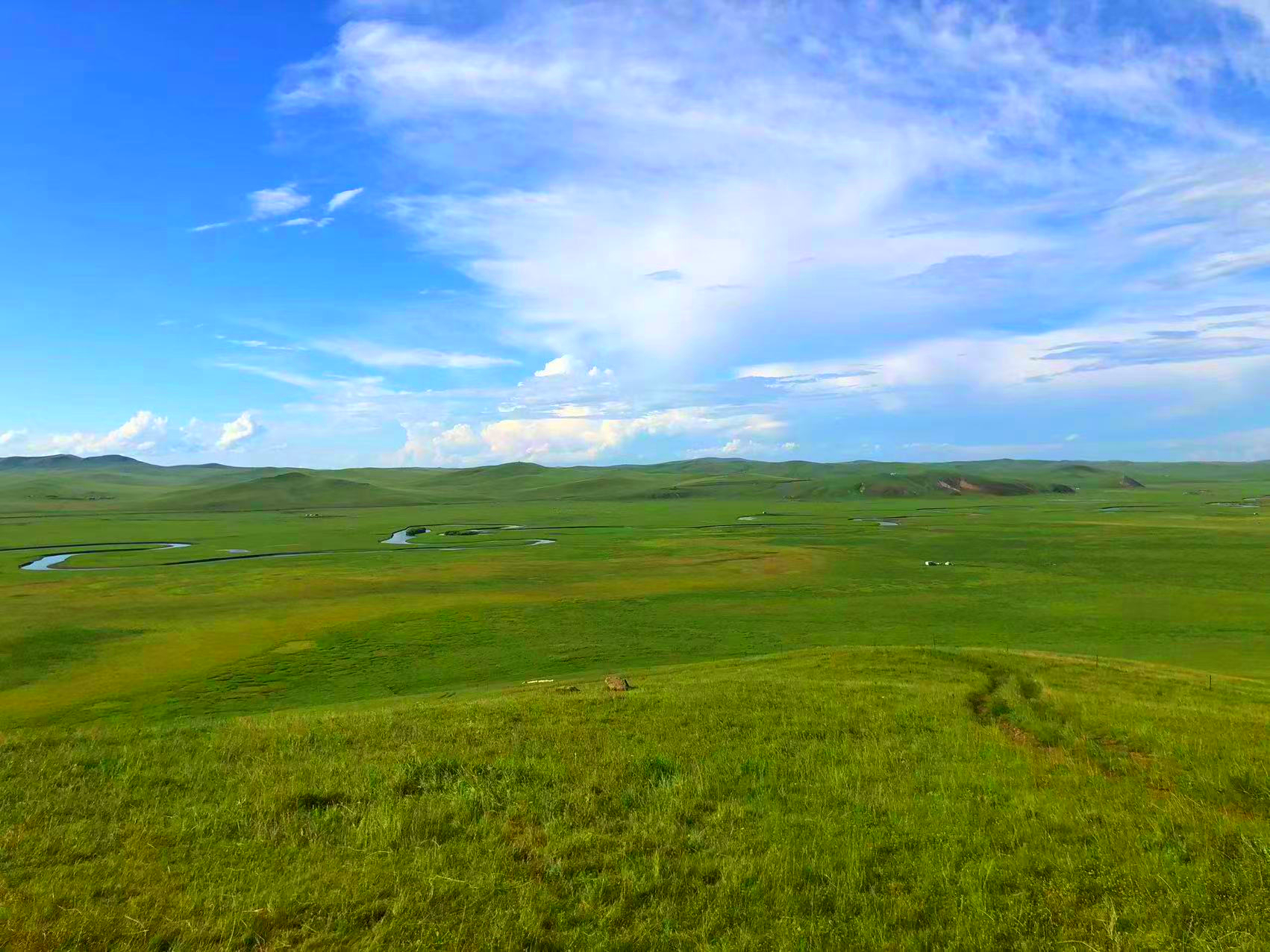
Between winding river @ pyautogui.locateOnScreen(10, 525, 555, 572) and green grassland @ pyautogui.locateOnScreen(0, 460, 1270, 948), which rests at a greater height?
green grassland @ pyautogui.locateOnScreen(0, 460, 1270, 948)

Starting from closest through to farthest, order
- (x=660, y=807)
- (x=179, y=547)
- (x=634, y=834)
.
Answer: (x=634, y=834), (x=660, y=807), (x=179, y=547)

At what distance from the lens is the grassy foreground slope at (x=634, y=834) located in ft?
25.3

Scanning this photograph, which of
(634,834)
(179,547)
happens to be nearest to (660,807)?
(634,834)

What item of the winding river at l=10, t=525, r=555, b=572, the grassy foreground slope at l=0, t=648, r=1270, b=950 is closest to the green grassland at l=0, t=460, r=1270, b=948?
the grassy foreground slope at l=0, t=648, r=1270, b=950

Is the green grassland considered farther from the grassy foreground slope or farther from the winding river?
the winding river

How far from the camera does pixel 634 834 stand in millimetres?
9867

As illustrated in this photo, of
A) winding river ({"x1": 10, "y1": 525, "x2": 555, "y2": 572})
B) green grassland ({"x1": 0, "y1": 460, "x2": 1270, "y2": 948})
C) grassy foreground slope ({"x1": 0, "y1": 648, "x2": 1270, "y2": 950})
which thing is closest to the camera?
grassy foreground slope ({"x1": 0, "y1": 648, "x2": 1270, "y2": 950})

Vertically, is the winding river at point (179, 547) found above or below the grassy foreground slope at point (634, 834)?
below

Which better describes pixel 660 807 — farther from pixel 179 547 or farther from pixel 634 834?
pixel 179 547

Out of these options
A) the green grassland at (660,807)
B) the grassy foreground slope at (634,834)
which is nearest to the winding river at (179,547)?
the green grassland at (660,807)

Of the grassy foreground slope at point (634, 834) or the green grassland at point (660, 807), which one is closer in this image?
the grassy foreground slope at point (634, 834)

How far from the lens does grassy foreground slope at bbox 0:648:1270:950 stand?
25.3 ft

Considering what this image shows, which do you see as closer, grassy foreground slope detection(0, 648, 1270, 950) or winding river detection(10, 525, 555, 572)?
grassy foreground slope detection(0, 648, 1270, 950)

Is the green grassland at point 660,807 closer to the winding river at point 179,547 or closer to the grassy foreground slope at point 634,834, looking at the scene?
the grassy foreground slope at point 634,834
